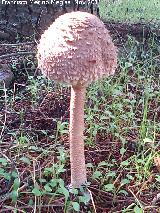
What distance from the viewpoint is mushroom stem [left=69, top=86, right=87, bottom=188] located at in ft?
6.13

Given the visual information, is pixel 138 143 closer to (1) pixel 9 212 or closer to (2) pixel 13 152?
(2) pixel 13 152

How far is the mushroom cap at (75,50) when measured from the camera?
66.2 inches

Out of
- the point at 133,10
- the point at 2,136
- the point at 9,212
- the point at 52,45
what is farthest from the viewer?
the point at 133,10

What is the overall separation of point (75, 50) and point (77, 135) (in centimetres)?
45

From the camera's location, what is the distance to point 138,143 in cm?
239

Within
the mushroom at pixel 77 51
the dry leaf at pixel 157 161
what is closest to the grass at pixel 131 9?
the dry leaf at pixel 157 161

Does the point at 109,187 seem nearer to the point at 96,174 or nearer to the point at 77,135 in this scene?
the point at 96,174

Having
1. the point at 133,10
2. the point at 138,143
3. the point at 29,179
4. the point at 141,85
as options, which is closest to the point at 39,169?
the point at 29,179

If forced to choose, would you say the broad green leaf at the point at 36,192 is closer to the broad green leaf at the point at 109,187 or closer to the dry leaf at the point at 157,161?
the broad green leaf at the point at 109,187

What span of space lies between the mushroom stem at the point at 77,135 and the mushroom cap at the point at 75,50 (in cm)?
12

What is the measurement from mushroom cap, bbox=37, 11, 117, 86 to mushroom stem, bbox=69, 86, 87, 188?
0.39 ft

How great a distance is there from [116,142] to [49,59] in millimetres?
884

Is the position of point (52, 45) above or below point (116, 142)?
above

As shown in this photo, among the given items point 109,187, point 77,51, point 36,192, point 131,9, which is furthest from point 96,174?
point 131,9
